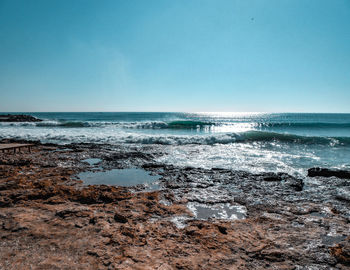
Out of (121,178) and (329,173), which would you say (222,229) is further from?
(329,173)

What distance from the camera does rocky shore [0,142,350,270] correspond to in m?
2.56

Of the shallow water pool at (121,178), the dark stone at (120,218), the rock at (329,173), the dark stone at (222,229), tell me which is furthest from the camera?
the rock at (329,173)

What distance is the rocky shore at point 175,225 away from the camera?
256 centimetres

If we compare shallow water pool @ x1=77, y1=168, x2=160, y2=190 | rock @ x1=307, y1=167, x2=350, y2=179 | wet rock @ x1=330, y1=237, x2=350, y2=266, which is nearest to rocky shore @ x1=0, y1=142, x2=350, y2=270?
wet rock @ x1=330, y1=237, x2=350, y2=266

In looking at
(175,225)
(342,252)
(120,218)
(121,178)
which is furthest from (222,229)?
(121,178)

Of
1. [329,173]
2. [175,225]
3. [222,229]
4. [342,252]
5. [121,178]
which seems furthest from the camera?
Answer: [329,173]

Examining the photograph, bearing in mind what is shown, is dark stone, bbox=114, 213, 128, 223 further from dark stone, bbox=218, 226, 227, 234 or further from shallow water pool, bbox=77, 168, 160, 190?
shallow water pool, bbox=77, 168, 160, 190

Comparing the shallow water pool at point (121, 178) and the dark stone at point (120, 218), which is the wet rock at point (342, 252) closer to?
the dark stone at point (120, 218)

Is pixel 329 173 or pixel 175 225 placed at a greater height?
pixel 329 173

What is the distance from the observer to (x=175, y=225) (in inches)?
135

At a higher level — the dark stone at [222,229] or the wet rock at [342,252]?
the dark stone at [222,229]

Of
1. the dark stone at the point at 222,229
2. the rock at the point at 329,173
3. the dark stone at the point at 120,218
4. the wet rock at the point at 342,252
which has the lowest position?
the wet rock at the point at 342,252

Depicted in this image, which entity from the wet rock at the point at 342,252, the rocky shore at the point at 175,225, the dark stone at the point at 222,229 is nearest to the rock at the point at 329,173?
the rocky shore at the point at 175,225

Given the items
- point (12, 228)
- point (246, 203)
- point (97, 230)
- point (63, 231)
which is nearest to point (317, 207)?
point (246, 203)
